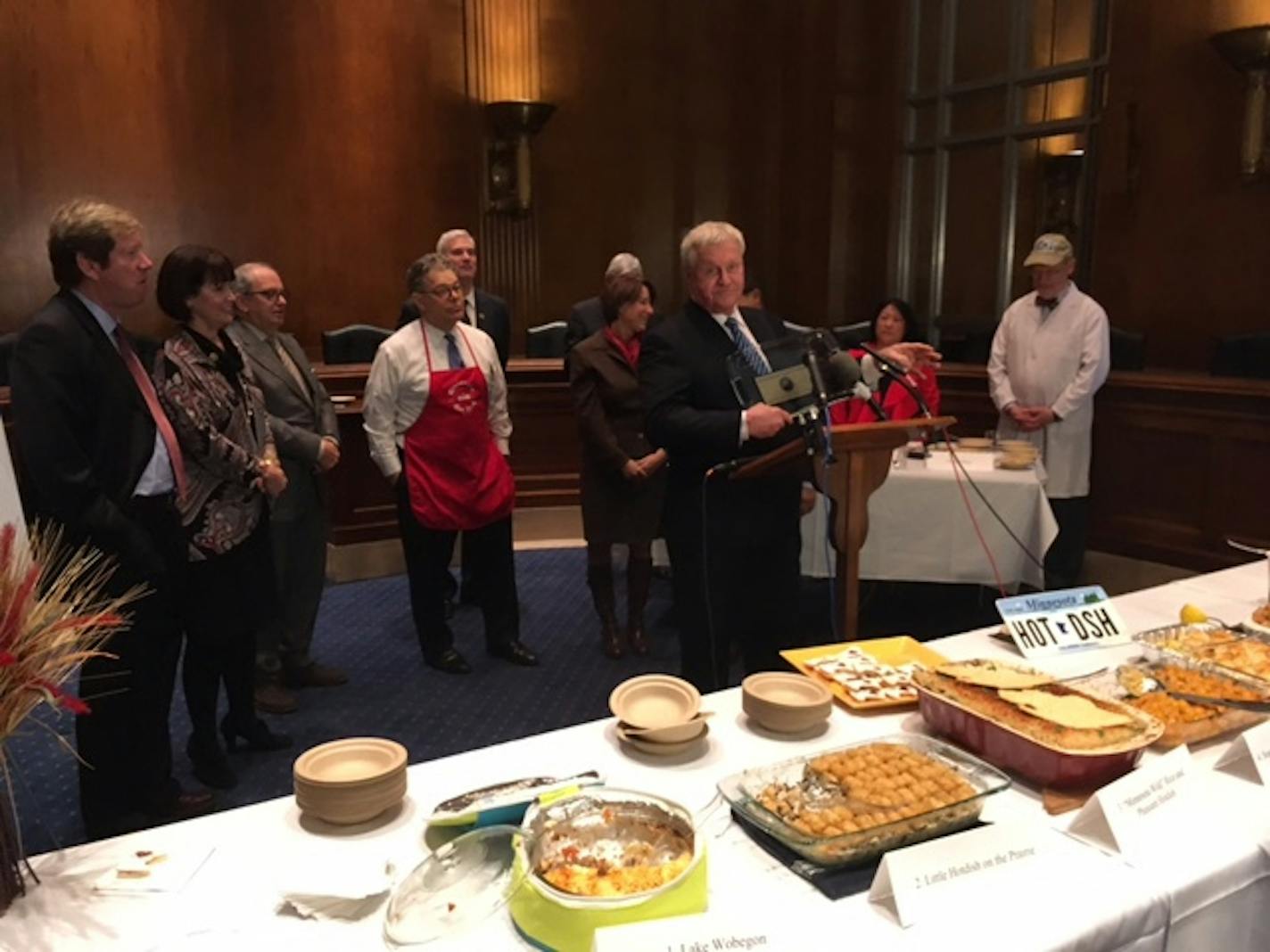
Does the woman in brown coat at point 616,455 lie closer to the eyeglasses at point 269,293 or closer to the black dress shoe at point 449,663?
the black dress shoe at point 449,663

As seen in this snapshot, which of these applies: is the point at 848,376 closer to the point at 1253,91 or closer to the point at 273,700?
the point at 273,700

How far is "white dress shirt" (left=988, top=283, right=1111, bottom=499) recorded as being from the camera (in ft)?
14.0

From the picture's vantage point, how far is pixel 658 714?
1432 millimetres

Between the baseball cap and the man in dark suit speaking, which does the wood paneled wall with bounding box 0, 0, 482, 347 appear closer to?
the baseball cap

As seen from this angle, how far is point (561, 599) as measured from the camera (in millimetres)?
4496

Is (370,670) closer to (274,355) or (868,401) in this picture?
(274,355)

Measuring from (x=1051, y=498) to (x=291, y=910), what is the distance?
4.03 meters

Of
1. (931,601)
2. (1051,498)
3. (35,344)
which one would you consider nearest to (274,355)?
(35,344)

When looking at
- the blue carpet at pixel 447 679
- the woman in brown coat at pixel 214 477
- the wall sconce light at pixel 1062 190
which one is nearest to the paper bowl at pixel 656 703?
the blue carpet at pixel 447 679

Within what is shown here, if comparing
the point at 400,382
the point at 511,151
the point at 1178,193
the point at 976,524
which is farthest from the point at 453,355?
the point at 1178,193

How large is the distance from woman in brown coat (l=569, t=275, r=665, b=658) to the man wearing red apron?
1.05ft

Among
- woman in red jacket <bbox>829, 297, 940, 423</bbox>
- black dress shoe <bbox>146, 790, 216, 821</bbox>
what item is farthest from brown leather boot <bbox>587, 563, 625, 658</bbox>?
black dress shoe <bbox>146, 790, 216, 821</bbox>

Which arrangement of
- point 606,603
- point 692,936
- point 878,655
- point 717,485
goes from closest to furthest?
1. point 692,936
2. point 878,655
3. point 717,485
4. point 606,603

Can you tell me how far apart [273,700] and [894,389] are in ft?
8.01
